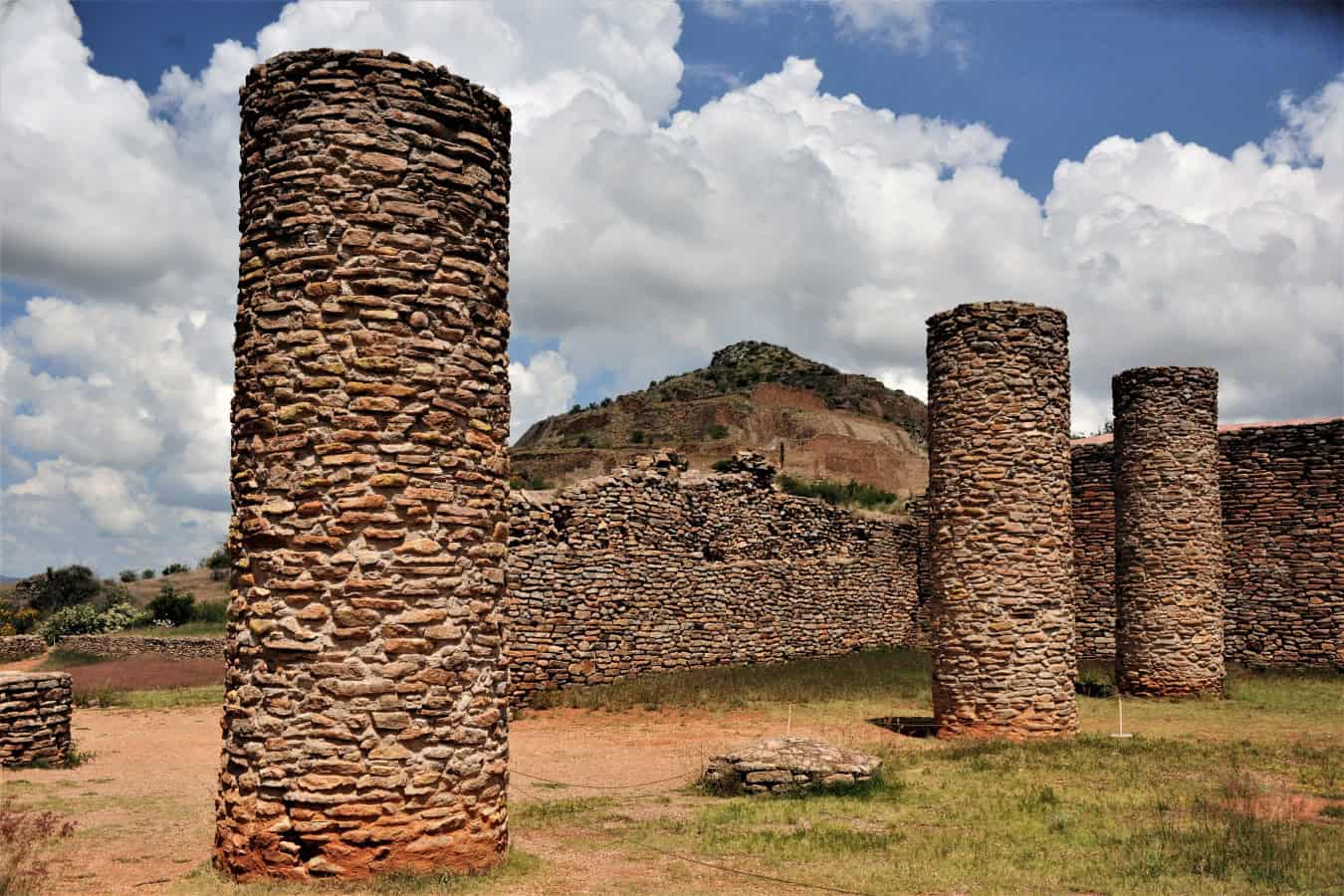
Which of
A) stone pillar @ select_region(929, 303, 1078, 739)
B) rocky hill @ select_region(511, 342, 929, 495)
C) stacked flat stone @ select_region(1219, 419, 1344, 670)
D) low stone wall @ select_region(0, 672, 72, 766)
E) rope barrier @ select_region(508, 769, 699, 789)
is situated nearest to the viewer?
rope barrier @ select_region(508, 769, 699, 789)

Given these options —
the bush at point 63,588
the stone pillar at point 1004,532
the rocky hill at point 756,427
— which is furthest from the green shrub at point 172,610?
the stone pillar at point 1004,532

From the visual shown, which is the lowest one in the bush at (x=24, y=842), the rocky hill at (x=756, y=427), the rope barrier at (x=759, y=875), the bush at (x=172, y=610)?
the rope barrier at (x=759, y=875)

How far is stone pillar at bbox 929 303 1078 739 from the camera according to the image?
1366 cm

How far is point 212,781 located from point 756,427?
2105 inches

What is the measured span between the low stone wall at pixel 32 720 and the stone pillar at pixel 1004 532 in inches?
404

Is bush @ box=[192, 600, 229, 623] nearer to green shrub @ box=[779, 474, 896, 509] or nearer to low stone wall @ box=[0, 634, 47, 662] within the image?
low stone wall @ box=[0, 634, 47, 662]

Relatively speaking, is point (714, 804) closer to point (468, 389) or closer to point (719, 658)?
point (468, 389)

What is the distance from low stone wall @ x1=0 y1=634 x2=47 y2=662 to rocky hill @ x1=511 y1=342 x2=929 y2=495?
20.0m

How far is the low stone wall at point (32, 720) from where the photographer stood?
39.2 ft

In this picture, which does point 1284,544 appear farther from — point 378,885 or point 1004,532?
point 378,885

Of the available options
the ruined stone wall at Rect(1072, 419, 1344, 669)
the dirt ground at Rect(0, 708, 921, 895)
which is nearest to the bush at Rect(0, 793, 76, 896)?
the dirt ground at Rect(0, 708, 921, 895)

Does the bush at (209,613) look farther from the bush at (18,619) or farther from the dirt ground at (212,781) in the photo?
the dirt ground at (212,781)

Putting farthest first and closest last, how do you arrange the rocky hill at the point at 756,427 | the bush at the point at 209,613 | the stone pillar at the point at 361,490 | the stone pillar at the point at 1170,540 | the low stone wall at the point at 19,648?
the rocky hill at the point at 756,427
the bush at the point at 209,613
the low stone wall at the point at 19,648
the stone pillar at the point at 1170,540
the stone pillar at the point at 361,490

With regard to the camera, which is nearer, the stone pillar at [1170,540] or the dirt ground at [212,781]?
the dirt ground at [212,781]
